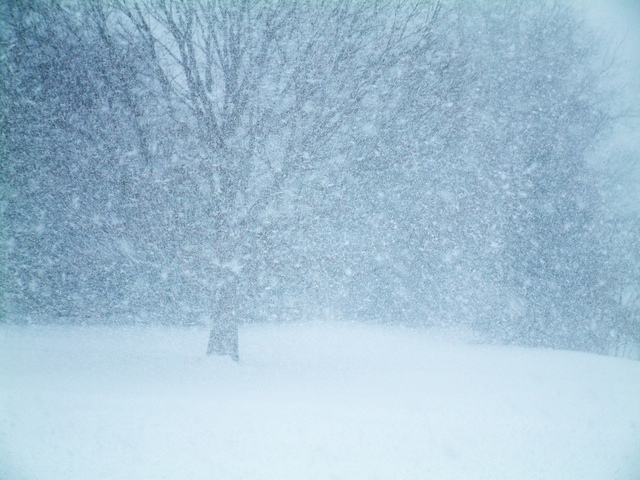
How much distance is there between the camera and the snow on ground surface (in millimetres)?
3865

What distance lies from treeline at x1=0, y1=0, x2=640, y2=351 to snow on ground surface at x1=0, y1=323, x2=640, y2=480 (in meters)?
1.68

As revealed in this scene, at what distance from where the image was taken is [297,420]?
4.30 meters

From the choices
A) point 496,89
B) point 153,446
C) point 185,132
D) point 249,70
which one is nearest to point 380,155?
point 249,70

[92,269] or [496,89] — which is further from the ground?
[496,89]

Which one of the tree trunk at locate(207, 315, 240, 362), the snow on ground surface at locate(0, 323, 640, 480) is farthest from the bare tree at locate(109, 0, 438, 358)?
the snow on ground surface at locate(0, 323, 640, 480)

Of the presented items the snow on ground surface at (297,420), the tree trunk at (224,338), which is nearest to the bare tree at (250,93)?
the tree trunk at (224,338)

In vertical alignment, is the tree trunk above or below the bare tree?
below

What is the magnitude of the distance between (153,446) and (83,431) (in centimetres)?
64

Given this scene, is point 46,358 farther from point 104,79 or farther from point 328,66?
point 328,66

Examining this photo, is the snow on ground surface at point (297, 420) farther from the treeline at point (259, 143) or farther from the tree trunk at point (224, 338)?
the treeline at point (259, 143)

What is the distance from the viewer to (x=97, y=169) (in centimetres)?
722

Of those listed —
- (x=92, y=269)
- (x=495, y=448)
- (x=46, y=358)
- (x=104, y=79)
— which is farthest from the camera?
(x=92, y=269)

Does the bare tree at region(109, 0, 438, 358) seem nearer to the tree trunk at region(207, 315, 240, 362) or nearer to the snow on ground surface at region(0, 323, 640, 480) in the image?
the tree trunk at region(207, 315, 240, 362)

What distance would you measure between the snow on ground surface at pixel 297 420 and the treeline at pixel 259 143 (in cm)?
168
